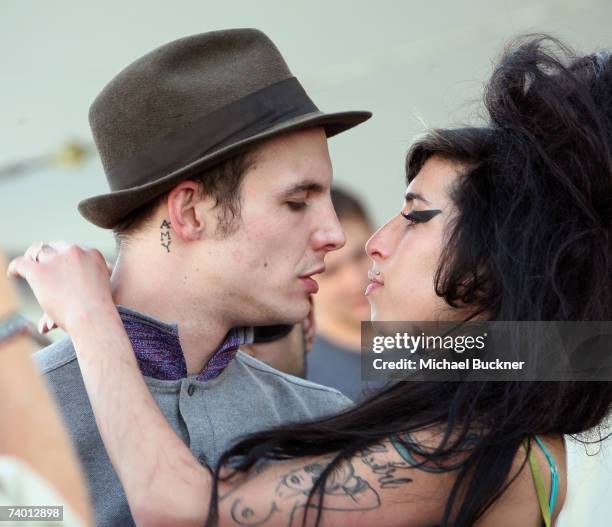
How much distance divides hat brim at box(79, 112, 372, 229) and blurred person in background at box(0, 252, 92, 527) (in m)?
1.22

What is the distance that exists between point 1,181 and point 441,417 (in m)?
4.72

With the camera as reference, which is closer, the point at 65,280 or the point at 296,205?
the point at 65,280

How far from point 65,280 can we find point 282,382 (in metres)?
0.78

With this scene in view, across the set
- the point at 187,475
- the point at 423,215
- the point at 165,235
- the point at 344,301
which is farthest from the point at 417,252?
the point at 344,301

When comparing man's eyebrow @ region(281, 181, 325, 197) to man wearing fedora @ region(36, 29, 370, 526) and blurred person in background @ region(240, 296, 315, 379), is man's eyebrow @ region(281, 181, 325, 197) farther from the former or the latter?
blurred person in background @ region(240, 296, 315, 379)

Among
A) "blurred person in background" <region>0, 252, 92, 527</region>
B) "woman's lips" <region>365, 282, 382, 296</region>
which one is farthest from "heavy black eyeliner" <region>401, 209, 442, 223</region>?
"blurred person in background" <region>0, 252, 92, 527</region>

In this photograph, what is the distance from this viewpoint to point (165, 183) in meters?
2.54

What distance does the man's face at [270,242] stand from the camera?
8.61 ft

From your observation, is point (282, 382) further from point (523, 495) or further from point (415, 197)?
point (523, 495)

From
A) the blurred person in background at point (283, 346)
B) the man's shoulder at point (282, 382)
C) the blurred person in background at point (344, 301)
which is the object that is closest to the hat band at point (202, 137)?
the man's shoulder at point (282, 382)

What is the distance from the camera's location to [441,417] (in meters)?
2.31

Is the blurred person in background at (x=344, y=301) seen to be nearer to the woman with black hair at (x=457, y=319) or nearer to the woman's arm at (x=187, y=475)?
the woman with black hair at (x=457, y=319)

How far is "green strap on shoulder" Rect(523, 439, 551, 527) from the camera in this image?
230cm

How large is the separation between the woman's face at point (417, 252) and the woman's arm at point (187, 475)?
480 millimetres
